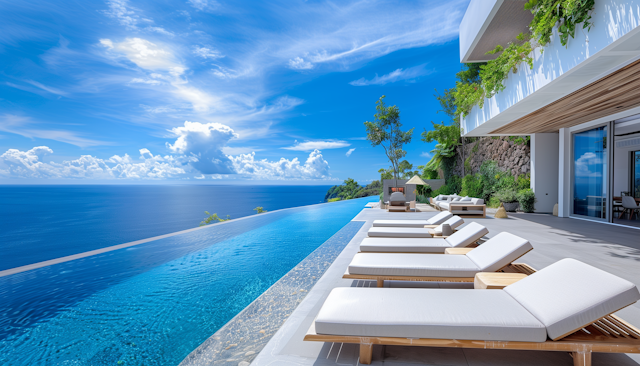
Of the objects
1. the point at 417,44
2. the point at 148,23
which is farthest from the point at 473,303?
the point at 417,44

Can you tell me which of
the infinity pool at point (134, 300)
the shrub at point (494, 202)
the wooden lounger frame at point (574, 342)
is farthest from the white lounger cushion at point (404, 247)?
the shrub at point (494, 202)

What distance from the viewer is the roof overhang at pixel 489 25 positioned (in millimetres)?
6907

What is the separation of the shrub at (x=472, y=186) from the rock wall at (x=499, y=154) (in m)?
0.74

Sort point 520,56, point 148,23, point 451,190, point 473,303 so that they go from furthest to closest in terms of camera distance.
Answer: point 451,190 < point 148,23 < point 520,56 < point 473,303

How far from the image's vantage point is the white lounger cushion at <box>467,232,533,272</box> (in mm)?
3006

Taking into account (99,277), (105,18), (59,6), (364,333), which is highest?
(59,6)

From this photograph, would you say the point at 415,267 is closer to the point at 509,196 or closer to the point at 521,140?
the point at 509,196

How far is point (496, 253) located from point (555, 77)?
3731 mm

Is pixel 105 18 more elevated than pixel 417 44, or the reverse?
pixel 417 44

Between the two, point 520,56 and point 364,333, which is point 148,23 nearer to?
point 520,56

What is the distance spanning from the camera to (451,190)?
19453 mm

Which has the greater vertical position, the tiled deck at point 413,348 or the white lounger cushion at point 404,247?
the white lounger cushion at point 404,247

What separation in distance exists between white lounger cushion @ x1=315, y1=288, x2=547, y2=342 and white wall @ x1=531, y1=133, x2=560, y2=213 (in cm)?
1186

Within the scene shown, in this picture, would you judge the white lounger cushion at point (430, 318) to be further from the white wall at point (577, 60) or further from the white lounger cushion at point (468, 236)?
the white wall at point (577, 60)
